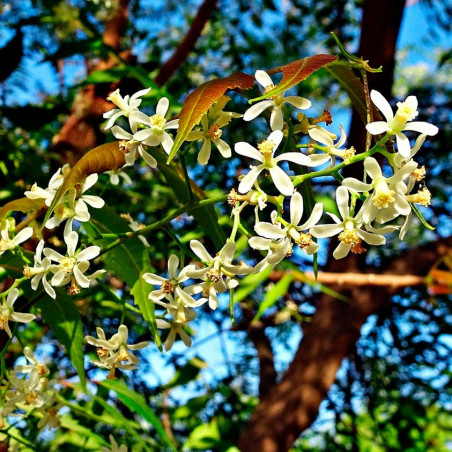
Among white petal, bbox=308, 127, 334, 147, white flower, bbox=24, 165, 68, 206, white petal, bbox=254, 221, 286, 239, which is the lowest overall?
white petal, bbox=254, 221, 286, 239

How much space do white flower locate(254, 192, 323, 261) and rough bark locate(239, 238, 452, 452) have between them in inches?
48.9

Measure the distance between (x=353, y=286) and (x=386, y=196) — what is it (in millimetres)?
1423

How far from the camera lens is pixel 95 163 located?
448 mm

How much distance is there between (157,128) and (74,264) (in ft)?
0.46

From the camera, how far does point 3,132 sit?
1081mm

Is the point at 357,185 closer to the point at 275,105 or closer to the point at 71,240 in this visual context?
the point at 275,105

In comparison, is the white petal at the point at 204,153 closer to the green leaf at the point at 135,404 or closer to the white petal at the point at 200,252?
the white petal at the point at 200,252

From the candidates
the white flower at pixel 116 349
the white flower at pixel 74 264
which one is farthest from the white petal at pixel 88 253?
the white flower at pixel 116 349

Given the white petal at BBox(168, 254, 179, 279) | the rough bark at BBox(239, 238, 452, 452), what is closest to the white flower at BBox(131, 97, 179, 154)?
the white petal at BBox(168, 254, 179, 279)

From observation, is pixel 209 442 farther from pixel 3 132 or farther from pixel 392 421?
pixel 392 421

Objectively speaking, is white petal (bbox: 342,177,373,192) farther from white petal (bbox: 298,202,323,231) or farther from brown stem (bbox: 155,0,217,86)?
brown stem (bbox: 155,0,217,86)

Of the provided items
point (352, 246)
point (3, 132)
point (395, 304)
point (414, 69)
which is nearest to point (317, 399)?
point (395, 304)

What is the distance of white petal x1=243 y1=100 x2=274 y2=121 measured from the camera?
42cm

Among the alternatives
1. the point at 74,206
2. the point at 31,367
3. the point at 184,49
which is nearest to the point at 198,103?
the point at 74,206
